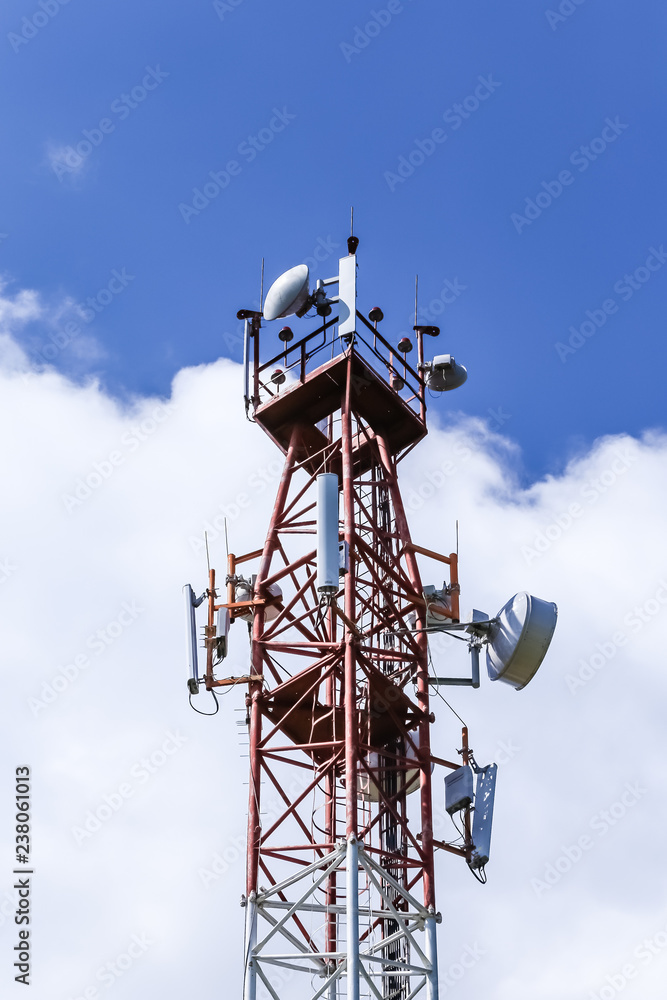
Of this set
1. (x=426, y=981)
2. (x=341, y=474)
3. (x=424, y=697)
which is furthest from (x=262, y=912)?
(x=341, y=474)

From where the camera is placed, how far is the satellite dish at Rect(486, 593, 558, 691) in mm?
35031

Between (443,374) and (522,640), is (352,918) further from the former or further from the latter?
(443,374)

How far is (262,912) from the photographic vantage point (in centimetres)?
3184

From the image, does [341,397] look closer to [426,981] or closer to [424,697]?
[424,697]

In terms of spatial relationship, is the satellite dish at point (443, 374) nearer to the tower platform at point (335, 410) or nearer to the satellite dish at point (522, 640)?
the tower platform at point (335, 410)

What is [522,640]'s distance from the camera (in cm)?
3503

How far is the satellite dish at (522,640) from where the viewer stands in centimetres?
3503

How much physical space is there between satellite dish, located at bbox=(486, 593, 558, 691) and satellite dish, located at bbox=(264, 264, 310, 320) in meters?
9.02

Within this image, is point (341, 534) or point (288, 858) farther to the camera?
point (341, 534)

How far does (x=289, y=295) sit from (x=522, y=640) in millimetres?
10191

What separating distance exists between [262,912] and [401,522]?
10167 mm

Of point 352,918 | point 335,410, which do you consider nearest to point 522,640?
point 335,410

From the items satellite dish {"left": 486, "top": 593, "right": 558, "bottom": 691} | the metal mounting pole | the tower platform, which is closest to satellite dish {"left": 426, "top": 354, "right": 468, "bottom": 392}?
the tower platform

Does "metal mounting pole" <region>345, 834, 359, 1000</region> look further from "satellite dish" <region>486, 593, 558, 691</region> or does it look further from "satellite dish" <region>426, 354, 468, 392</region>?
"satellite dish" <region>426, 354, 468, 392</region>
